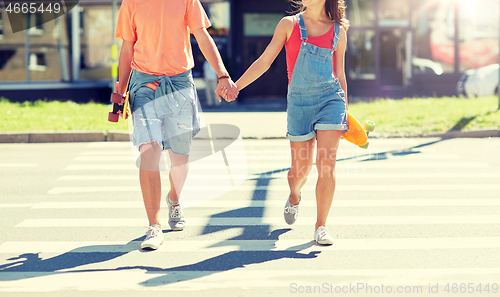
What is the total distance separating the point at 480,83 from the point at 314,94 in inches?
589

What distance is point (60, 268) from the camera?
3822 millimetres

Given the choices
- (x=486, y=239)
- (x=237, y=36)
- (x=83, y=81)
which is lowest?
(x=486, y=239)

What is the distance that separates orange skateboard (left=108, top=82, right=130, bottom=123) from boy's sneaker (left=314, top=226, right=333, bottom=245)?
5.29ft

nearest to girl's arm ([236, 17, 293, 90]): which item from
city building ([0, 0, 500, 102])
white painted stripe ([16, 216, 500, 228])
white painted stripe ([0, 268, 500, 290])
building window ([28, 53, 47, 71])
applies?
white painted stripe ([16, 216, 500, 228])

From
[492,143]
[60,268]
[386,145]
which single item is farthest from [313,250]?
[492,143]

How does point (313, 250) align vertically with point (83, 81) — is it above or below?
below

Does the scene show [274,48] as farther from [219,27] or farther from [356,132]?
[219,27]

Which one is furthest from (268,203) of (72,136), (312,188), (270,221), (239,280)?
(72,136)

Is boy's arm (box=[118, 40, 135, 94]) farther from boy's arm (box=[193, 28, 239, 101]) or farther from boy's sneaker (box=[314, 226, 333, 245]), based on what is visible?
boy's sneaker (box=[314, 226, 333, 245])

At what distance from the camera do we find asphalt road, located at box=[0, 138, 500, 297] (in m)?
3.53

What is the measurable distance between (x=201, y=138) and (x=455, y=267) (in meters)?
7.48

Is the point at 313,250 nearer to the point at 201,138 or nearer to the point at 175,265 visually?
the point at 175,265

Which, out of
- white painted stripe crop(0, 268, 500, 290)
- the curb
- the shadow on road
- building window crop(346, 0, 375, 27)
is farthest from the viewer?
building window crop(346, 0, 375, 27)

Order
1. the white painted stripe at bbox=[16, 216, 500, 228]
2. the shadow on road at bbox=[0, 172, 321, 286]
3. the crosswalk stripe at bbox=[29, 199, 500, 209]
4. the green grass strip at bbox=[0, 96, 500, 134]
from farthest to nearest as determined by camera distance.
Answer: the green grass strip at bbox=[0, 96, 500, 134] < the crosswalk stripe at bbox=[29, 199, 500, 209] < the white painted stripe at bbox=[16, 216, 500, 228] < the shadow on road at bbox=[0, 172, 321, 286]
